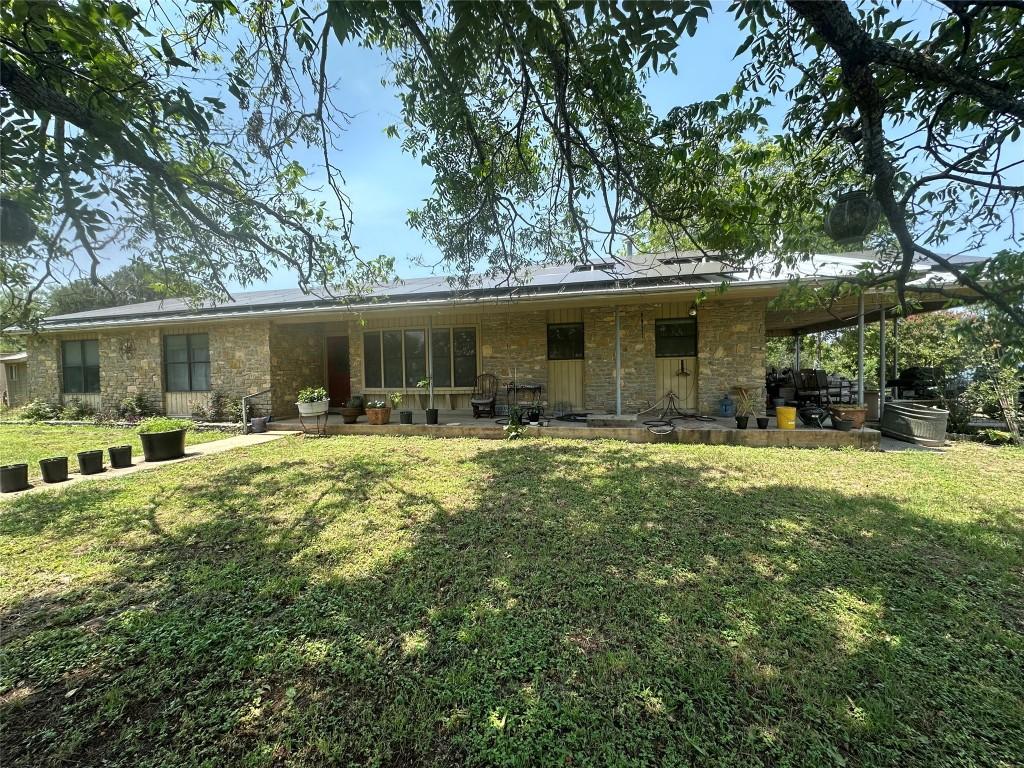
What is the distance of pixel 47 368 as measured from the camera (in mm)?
11109

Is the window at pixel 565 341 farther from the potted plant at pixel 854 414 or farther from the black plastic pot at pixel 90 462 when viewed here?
the black plastic pot at pixel 90 462

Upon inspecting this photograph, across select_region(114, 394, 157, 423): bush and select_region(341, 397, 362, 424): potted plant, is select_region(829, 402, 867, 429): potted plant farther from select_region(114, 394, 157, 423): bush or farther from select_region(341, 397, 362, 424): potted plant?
select_region(114, 394, 157, 423): bush

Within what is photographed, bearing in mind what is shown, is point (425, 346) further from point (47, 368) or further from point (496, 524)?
point (47, 368)

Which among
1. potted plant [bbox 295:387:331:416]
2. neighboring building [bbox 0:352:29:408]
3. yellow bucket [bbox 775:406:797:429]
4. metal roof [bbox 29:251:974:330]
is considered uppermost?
metal roof [bbox 29:251:974:330]

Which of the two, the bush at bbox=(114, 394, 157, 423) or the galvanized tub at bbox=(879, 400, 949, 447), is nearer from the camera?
the galvanized tub at bbox=(879, 400, 949, 447)

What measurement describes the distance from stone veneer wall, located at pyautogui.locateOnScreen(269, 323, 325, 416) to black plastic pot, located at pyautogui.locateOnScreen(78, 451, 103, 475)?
11.8ft

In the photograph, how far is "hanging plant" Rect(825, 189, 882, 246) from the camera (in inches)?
91.9

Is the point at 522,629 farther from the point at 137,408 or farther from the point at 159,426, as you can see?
the point at 137,408

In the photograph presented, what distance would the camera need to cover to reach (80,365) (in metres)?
10.9

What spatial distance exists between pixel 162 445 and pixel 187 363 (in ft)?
15.0

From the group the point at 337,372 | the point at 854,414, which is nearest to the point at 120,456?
the point at 337,372

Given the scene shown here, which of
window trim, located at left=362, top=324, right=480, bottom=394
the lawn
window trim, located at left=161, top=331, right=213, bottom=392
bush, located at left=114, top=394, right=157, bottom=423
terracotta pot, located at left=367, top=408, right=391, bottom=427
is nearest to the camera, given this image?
the lawn

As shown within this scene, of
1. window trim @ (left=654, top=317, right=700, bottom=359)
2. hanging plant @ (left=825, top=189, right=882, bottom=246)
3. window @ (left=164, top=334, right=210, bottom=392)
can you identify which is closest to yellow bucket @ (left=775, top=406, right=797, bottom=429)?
window trim @ (left=654, top=317, right=700, bottom=359)

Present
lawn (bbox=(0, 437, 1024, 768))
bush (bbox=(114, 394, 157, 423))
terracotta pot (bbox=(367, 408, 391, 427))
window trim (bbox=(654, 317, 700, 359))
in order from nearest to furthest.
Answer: lawn (bbox=(0, 437, 1024, 768)), window trim (bbox=(654, 317, 700, 359)), terracotta pot (bbox=(367, 408, 391, 427)), bush (bbox=(114, 394, 157, 423))
